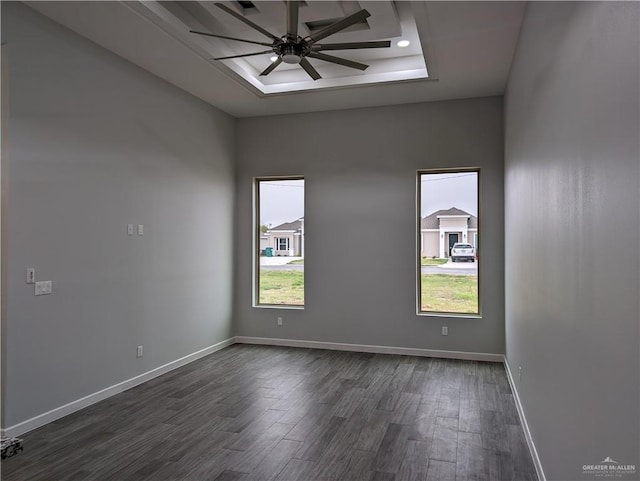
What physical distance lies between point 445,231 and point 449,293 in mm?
814

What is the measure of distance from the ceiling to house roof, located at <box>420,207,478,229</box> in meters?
1.45

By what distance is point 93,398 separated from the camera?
400 centimetres

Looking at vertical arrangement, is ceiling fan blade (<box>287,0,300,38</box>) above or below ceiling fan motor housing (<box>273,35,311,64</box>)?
above

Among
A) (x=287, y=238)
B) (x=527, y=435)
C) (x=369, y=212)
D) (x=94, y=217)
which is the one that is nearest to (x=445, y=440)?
(x=527, y=435)

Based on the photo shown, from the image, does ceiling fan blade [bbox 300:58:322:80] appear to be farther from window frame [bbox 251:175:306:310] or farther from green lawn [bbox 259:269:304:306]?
green lawn [bbox 259:269:304:306]

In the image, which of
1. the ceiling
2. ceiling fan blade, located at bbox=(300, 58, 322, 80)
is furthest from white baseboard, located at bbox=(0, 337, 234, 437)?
ceiling fan blade, located at bbox=(300, 58, 322, 80)

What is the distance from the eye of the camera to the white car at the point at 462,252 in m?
5.71

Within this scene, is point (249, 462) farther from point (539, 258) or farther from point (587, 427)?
point (539, 258)

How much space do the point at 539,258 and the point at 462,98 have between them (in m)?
3.52

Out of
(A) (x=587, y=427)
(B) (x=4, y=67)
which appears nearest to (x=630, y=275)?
(A) (x=587, y=427)

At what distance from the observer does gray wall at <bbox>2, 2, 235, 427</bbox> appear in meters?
3.37

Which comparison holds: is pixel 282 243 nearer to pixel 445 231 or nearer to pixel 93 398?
pixel 445 231

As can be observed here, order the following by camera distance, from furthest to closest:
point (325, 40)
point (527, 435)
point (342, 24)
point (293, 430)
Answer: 1. point (325, 40)
2. point (293, 430)
3. point (527, 435)
4. point (342, 24)

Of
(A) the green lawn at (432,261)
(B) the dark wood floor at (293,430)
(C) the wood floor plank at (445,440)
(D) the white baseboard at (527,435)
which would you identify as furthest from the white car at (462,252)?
(C) the wood floor plank at (445,440)
